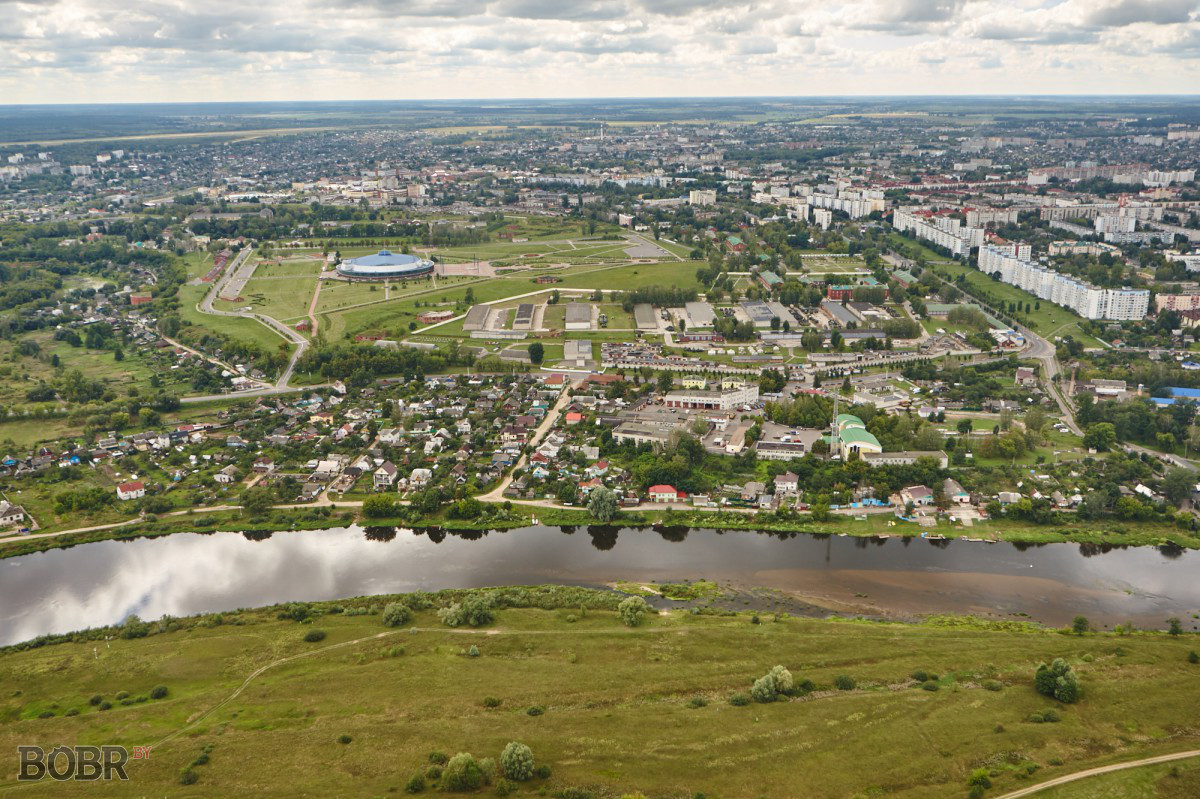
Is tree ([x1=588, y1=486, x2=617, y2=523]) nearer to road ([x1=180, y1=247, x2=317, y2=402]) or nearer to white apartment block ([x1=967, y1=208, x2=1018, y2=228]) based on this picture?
road ([x1=180, y1=247, x2=317, y2=402])

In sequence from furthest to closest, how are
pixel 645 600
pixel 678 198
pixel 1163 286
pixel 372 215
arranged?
pixel 678 198
pixel 372 215
pixel 1163 286
pixel 645 600

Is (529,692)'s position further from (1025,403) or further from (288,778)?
(1025,403)

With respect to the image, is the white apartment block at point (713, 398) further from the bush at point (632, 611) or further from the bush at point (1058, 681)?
the bush at point (1058, 681)

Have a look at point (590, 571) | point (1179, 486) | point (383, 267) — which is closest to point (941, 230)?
point (383, 267)

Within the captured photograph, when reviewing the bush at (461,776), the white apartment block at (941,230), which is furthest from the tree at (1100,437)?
the white apartment block at (941,230)

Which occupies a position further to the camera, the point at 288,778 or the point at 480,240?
the point at 480,240

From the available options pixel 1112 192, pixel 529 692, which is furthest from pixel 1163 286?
pixel 529 692

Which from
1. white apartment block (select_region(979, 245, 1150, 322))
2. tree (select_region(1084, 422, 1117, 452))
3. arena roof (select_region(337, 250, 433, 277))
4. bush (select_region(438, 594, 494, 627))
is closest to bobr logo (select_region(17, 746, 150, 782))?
bush (select_region(438, 594, 494, 627))
